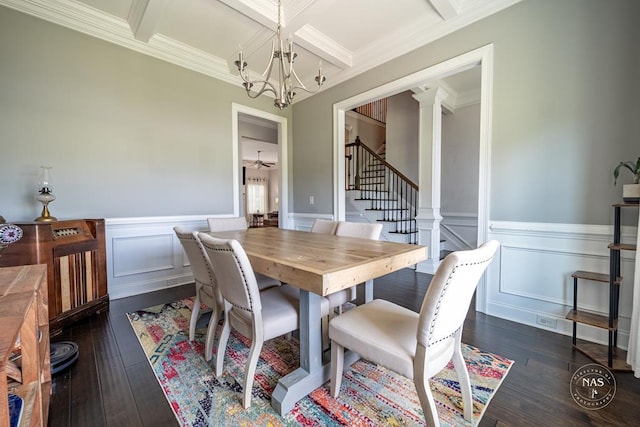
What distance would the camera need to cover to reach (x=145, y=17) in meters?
2.55

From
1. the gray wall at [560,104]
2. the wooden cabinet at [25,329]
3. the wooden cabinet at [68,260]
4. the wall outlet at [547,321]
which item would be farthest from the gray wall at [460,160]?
the wooden cabinet at [25,329]

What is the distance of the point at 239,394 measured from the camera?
57.2 inches

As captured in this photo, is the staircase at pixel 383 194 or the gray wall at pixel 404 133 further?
the gray wall at pixel 404 133

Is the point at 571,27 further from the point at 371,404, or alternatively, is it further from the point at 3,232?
the point at 3,232

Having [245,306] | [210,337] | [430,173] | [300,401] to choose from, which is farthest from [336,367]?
[430,173]

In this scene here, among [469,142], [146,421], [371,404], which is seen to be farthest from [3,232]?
[469,142]

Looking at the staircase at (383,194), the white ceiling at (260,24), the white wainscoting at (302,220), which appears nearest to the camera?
the white ceiling at (260,24)

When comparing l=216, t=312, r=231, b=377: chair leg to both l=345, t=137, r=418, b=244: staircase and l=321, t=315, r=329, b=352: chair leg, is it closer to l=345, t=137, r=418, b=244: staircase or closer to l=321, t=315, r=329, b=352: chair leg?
l=321, t=315, r=329, b=352: chair leg

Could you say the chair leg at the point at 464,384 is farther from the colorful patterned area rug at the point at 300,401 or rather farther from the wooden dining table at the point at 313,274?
the wooden dining table at the point at 313,274

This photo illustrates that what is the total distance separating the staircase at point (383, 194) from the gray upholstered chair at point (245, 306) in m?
3.51

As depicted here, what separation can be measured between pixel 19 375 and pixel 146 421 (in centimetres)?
57

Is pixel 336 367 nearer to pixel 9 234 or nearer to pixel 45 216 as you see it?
pixel 9 234

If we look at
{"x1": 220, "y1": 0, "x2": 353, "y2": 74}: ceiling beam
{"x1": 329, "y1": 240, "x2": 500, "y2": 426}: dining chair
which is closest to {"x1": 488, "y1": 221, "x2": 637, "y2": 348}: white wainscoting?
{"x1": 329, "y1": 240, "x2": 500, "y2": 426}: dining chair

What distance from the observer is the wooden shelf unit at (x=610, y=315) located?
1661 mm
